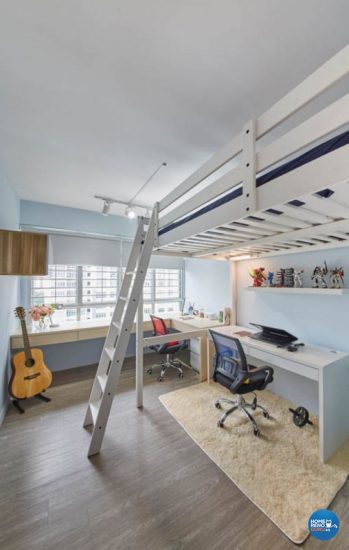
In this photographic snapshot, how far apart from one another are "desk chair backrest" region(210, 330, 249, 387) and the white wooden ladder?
996 mm

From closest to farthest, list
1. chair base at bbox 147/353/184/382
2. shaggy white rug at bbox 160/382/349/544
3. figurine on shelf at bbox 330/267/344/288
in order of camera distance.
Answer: shaggy white rug at bbox 160/382/349/544
figurine on shelf at bbox 330/267/344/288
chair base at bbox 147/353/184/382

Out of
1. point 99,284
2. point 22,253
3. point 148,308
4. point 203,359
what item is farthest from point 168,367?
point 22,253

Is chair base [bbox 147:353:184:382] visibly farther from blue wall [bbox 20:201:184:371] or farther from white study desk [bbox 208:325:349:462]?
white study desk [bbox 208:325:349:462]

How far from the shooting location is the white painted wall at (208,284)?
3.87 m

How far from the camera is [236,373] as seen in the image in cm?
222

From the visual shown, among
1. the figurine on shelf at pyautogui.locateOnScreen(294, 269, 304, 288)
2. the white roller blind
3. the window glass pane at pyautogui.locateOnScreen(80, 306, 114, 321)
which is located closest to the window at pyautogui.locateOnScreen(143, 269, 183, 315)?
the white roller blind

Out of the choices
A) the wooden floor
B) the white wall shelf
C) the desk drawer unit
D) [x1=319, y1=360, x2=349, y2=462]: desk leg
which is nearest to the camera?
the wooden floor

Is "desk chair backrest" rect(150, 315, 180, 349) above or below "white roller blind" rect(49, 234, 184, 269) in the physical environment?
below

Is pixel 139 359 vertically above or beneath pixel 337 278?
beneath

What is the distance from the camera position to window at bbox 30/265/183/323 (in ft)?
12.3

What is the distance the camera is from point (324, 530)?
4.45ft

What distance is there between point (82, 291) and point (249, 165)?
3690 millimetres

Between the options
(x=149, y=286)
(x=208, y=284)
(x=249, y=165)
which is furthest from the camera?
(x=149, y=286)

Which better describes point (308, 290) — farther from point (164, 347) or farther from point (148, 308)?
point (148, 308)
